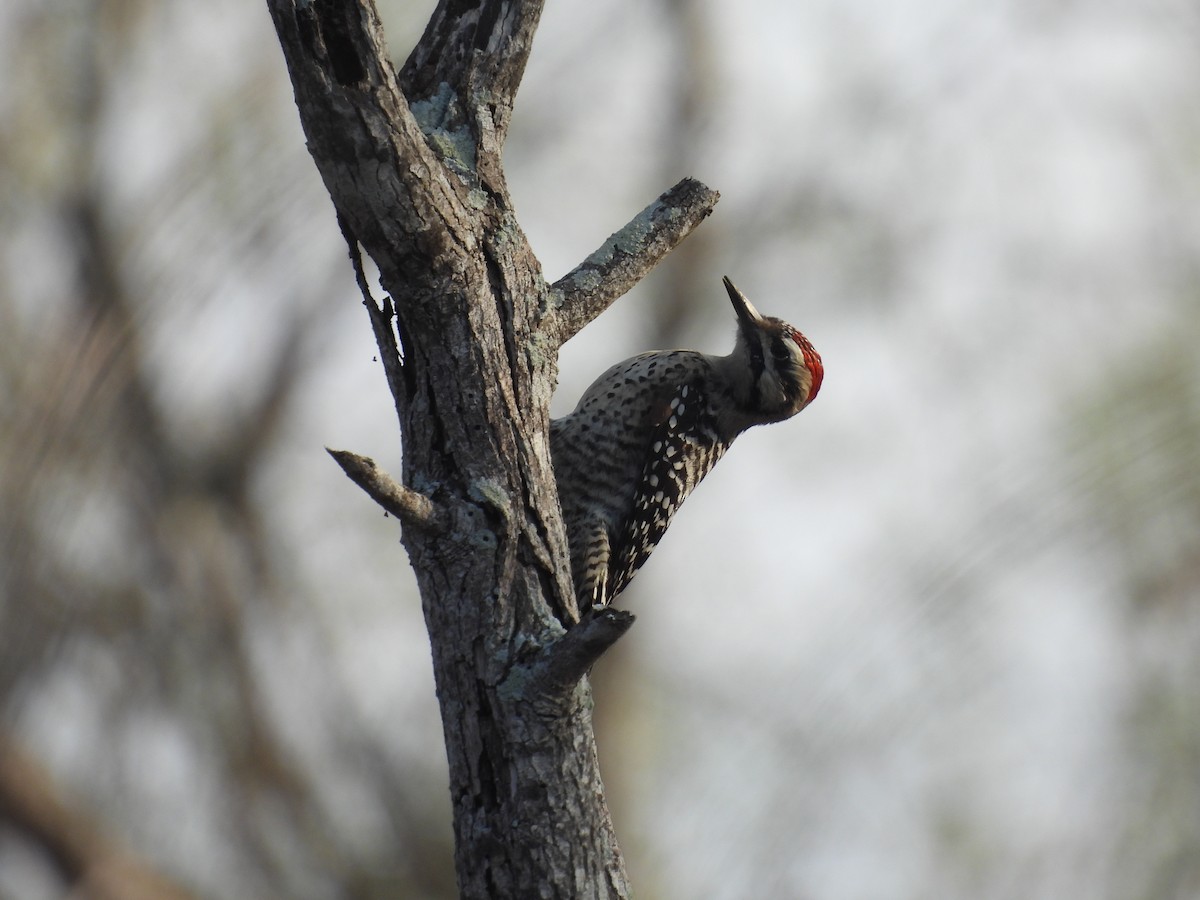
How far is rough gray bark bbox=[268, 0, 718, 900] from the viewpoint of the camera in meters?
2.75

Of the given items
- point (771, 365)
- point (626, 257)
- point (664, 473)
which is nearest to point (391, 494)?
point (626, 257)

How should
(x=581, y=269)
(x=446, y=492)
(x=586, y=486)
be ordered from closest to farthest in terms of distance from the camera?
(x=446, y=492), (x=581, y=269), (x=586, y=486)

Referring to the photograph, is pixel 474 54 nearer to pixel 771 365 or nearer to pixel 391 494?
pixel 391 494

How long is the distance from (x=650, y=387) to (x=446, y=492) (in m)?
2.30

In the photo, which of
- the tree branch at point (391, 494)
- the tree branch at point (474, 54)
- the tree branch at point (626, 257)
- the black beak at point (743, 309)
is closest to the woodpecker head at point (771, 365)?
the black beak at point (743, 309)

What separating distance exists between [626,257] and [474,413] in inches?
37.3

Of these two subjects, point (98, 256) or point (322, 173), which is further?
point (98, 256)

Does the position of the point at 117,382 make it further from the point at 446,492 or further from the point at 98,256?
the point at 446,492

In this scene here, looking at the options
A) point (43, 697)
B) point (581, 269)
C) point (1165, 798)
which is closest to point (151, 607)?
point (43, 697)

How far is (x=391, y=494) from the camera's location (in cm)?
261

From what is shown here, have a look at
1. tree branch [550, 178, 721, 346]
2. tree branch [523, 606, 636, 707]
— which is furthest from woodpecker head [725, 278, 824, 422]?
tree branch [523, 606, 636, 707]

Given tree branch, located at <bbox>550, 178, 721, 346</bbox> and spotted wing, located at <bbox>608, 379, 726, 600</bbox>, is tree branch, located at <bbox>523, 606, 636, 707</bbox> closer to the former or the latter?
tree branch, located at <bbox>550, 178, 721, 346</bbox>

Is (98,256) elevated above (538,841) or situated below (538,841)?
above

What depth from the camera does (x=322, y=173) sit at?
2.85 metres
